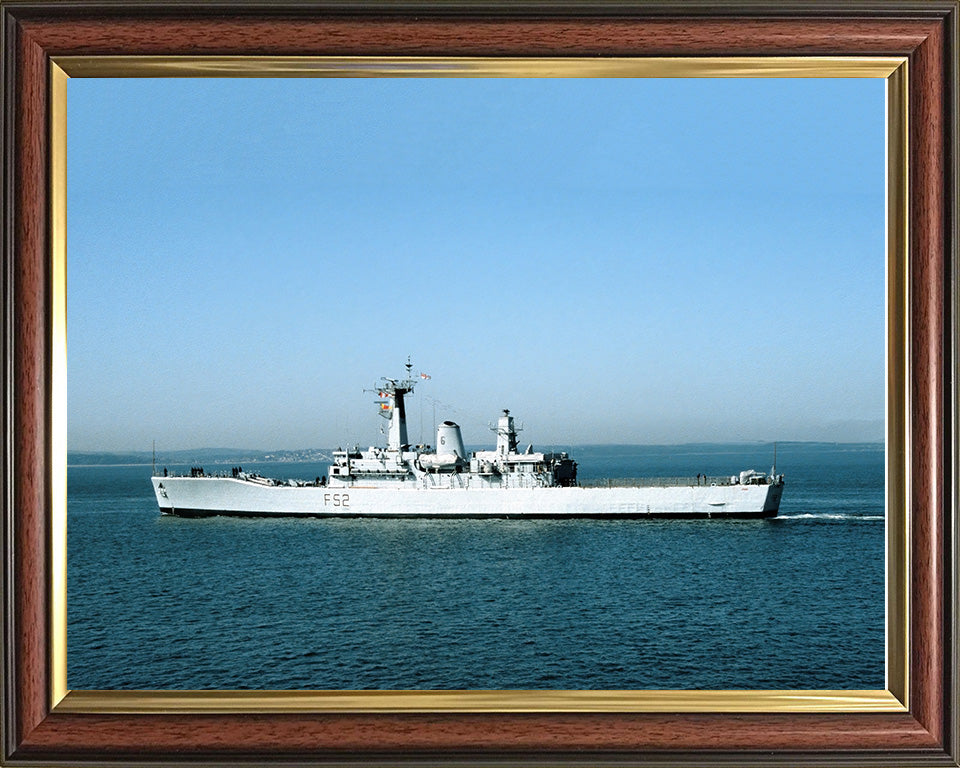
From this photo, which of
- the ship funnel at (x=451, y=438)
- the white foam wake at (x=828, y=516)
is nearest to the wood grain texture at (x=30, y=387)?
the white foam wake at (x=828, y=516)

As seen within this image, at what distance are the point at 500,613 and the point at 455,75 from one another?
12.6ft

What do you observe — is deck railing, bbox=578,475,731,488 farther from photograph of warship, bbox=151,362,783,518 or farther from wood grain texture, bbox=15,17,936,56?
wood grain texture, bbox=15,17,936,56

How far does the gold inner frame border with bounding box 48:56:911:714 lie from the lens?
1987 mm

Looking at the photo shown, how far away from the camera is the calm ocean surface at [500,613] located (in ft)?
Answer: 8.03

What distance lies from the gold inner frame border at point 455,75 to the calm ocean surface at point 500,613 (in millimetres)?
65

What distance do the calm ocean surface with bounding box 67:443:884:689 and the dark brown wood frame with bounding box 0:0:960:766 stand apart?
5.0 inches

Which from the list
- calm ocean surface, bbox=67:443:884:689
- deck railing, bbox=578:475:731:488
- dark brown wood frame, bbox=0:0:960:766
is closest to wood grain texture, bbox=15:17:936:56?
dark brown wood frame, bbox=0:0:960:766

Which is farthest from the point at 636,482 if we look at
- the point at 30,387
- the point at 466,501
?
the point at 30,387

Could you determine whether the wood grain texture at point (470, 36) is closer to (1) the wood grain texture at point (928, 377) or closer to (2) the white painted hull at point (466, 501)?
(1) the wood grain texture at point (928, 377)

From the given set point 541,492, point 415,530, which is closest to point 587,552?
point 415,530

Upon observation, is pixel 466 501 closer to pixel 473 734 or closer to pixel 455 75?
pixel 473 734

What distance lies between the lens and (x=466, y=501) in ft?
49.3

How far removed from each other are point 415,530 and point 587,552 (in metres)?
4.18

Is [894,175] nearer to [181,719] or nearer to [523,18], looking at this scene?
[523,18]
